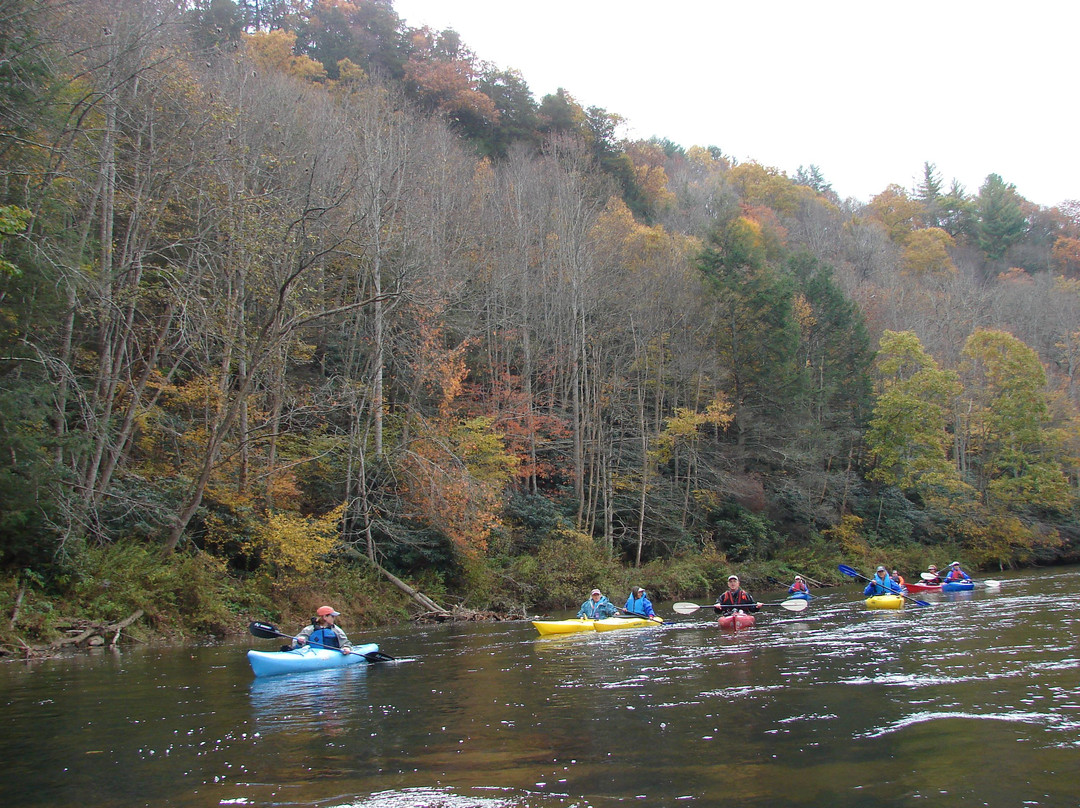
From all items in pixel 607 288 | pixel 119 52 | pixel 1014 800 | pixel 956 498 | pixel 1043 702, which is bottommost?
pixel 956 498

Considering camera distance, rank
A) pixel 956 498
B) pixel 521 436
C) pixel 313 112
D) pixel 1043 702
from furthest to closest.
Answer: pixel 956 498 < pixel 521 436 < pixel 313 112 < pixel 1043 702

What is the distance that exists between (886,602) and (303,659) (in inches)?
581

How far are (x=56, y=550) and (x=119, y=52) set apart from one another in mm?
10181

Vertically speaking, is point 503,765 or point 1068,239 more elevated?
point 1068,239

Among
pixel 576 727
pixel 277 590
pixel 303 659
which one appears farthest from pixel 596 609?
pixel 576 727

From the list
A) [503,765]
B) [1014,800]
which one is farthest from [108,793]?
[1014,800]

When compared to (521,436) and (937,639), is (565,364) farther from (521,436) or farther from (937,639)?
(937,639)

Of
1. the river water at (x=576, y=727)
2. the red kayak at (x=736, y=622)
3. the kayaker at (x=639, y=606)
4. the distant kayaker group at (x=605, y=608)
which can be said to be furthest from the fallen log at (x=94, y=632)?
the red kayak at (x=736, y=622)

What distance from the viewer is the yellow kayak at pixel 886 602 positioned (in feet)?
65.1

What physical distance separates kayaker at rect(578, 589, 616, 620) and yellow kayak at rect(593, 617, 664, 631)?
19.1 inches

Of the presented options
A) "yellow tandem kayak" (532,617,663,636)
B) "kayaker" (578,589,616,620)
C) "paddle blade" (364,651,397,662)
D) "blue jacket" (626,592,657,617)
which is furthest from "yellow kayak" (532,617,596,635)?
"paddle blade" (364,651,397,662)

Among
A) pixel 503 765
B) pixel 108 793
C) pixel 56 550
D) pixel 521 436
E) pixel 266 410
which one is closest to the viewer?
pixel 108 793

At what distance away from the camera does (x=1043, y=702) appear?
7441 mm

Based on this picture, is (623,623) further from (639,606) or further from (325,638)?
(325,638)
